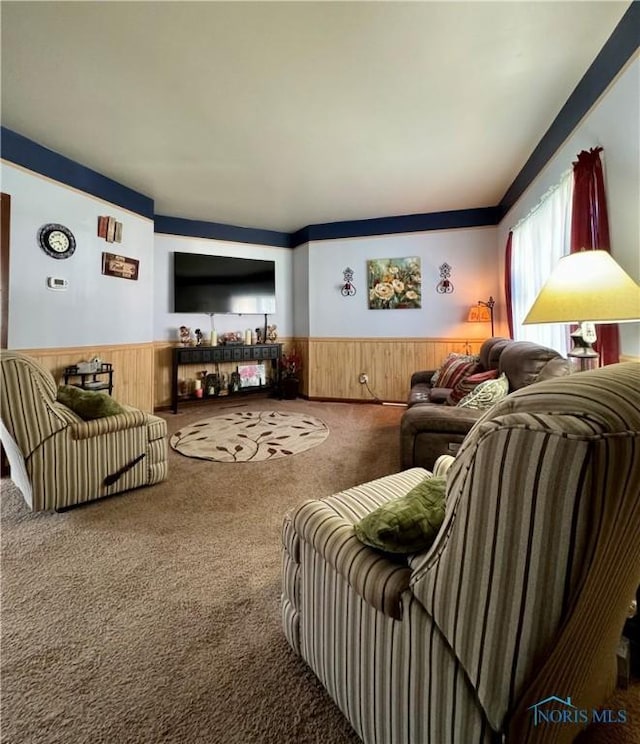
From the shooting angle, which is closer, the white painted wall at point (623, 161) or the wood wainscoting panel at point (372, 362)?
the white painted wall at point (623, 161)

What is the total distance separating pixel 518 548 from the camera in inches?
20.6

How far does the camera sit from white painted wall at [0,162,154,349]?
2.90 meters

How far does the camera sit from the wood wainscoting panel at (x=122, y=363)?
321cm

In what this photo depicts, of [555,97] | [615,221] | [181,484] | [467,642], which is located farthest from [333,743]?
[555,97]

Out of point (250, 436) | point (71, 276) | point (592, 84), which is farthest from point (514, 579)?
point (71, 276)

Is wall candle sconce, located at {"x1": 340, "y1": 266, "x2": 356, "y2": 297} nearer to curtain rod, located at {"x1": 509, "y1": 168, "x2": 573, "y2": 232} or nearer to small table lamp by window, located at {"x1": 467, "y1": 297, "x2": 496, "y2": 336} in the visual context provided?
small table lamp by window, located at {"x1": 467, "y1": 297, "x2": 496, "y2": 336}

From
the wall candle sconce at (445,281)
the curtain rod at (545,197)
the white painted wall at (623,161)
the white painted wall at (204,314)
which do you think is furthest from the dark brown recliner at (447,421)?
the white painted wall at (204,314)

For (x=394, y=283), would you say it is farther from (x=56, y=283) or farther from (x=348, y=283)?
(x=56, y=283)

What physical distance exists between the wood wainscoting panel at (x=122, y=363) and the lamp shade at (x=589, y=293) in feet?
12.7

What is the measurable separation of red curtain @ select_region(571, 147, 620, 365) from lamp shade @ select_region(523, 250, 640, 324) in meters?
0.46

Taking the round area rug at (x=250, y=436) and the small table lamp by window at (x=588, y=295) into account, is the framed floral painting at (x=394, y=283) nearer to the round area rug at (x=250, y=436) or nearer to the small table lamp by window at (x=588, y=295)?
the round area rug at (x=250, y=436)

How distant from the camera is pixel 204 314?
518cm

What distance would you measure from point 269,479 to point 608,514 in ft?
7.36

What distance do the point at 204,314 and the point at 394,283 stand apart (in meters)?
2.91
